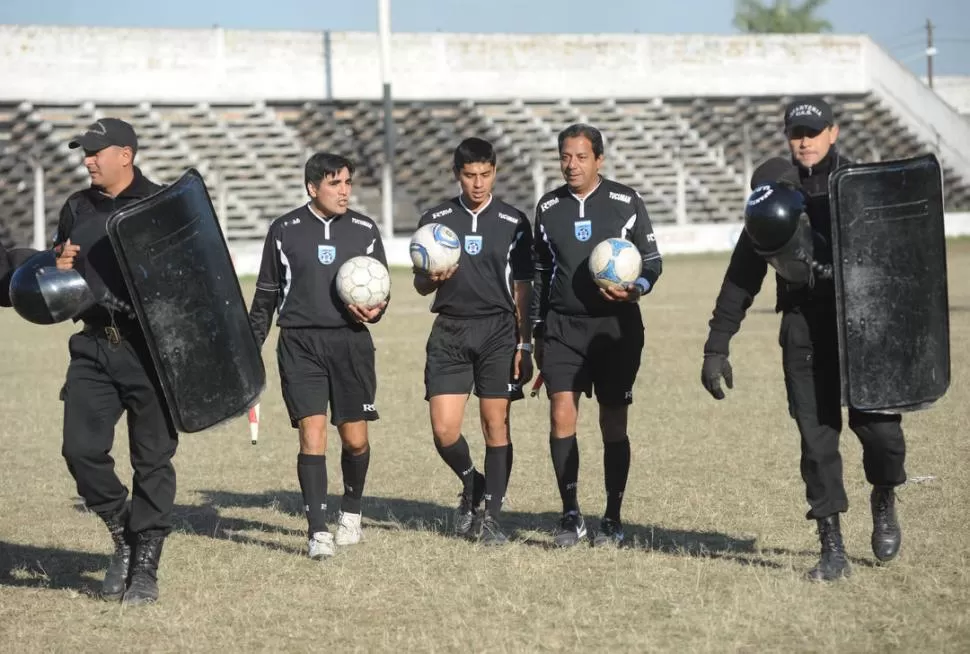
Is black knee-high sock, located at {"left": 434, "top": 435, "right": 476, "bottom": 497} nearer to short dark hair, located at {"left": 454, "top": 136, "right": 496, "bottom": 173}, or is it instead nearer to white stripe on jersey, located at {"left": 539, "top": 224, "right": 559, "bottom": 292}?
white stripe on jersey, located at {"left": 539, "top": 224, "right": 559, "bottom": 292}

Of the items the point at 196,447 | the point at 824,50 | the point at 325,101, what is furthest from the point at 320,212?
the point at 824,50

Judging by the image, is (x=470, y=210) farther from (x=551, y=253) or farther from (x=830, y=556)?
(x=830, y=556)

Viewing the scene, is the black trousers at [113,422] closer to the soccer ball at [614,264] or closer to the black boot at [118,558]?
the black boot at [118,558]

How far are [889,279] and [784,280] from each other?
44 centimetres

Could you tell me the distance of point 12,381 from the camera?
16.0 metres

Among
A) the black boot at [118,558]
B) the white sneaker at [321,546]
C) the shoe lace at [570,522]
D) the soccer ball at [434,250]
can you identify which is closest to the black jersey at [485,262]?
the soccer ball at [434,250]

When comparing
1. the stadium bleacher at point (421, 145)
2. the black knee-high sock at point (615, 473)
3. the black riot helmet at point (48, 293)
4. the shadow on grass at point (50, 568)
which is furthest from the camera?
the stadium bleacher at point (421, 145)

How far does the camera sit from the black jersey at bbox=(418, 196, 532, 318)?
7.87m

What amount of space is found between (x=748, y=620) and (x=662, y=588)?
0.68 meters

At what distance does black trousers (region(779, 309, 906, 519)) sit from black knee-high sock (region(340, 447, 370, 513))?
8.03ft

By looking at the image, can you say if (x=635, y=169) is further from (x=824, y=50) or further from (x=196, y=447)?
(x=196, y=447)

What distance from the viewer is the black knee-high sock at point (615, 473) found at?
7.54 meters

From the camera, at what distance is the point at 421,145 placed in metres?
40.2

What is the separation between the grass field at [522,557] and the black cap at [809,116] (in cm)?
196
